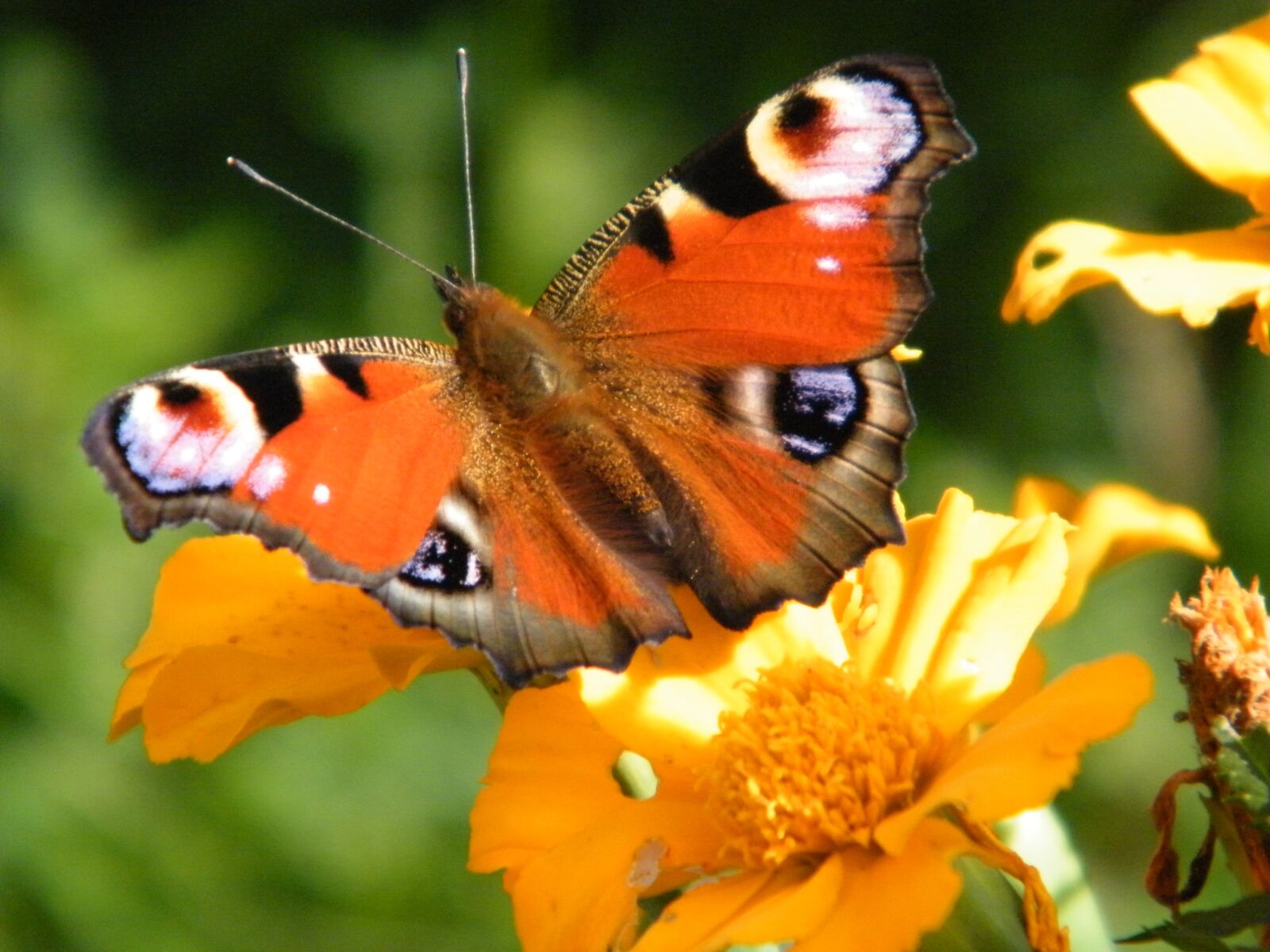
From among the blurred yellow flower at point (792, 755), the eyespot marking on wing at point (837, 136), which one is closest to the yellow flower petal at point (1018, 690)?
the blurred yellow flower at point (792, 755)

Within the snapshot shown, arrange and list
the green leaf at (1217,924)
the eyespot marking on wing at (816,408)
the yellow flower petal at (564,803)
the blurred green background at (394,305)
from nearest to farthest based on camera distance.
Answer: the green leaf at (1217,924), the yellow flower petal at (564,803), the eyespot marking on wing at (816,408), the blurred green background at (394,305)

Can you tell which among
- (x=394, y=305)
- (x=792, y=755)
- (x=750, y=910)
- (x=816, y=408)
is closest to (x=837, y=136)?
(x=816, y=408)

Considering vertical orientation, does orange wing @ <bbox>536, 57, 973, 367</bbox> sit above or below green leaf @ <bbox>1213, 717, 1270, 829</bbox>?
above

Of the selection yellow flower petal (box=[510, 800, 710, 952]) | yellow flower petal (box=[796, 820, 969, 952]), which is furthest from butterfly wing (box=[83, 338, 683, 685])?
yellow flower petal (box=[796, 820, 969, 952])

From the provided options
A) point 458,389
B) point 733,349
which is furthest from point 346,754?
point 733,349

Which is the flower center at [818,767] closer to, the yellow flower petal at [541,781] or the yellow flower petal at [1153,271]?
the yellow flower petal at [541,781]

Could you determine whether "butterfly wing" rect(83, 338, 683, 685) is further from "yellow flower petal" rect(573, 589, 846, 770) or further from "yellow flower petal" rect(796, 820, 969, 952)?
"yellow flower petal" rect(796, 820, 969, 952)

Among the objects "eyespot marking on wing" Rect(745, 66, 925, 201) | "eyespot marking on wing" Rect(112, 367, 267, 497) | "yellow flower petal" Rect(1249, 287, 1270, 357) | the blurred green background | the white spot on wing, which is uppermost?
"eyespot marking on wing" Rect(745, 66, 925, 201)
